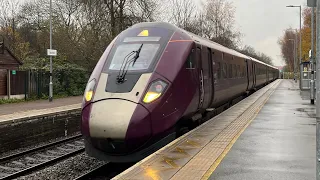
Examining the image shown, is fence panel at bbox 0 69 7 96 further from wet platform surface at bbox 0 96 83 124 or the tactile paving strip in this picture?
the tactile paving strip

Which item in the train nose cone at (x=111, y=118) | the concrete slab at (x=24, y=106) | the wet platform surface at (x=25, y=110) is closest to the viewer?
the train nose cone at (x=111, y=118)

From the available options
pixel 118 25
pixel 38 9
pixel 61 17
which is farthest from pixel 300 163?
pixel 38 9

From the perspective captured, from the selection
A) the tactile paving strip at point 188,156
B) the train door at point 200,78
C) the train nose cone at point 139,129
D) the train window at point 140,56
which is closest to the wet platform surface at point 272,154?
the tactile paving strip at point 188,156

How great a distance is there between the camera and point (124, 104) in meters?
7.40

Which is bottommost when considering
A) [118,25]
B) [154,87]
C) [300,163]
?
[300,163]

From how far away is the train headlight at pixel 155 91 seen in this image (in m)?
7.61

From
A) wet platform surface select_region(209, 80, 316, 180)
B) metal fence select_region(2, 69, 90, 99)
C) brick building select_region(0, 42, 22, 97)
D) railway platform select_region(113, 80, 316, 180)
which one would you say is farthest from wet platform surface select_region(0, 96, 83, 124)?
wet platform surface select_region(209, 80, 316, 180)

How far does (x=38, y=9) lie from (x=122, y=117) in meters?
39.5

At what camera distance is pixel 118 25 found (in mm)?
29859

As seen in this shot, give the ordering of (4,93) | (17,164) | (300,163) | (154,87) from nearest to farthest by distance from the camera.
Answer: (300,163)
(154,87)
(17,164)
(4,93)

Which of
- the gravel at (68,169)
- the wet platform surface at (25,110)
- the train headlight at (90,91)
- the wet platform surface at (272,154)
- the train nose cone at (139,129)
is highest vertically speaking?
the train headlight at (90,91)

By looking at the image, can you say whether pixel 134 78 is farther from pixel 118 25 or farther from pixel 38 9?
pixel 38 9

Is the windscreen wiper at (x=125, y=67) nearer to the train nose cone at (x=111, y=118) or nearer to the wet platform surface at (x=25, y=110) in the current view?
the train nose cone at (x=111, y=118)

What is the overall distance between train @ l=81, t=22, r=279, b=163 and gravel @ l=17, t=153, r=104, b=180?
1.70 metres
